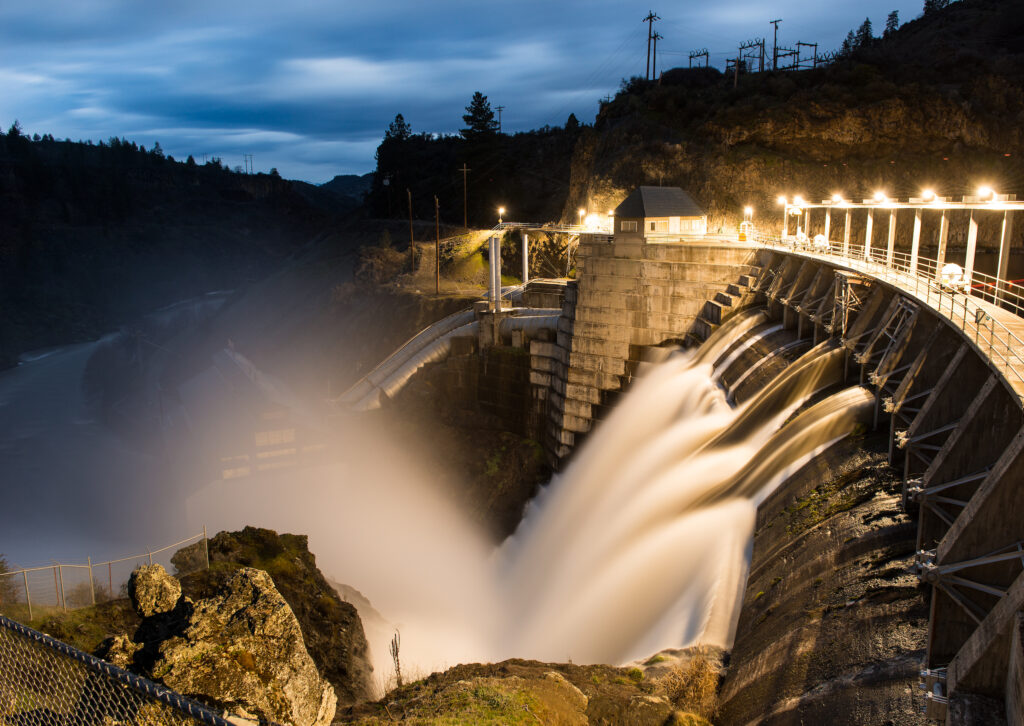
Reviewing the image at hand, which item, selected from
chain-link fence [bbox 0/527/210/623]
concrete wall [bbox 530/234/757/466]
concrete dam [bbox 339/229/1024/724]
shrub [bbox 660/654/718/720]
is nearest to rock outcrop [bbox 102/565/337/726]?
chain-link fence [bbox 0/527/210/623]

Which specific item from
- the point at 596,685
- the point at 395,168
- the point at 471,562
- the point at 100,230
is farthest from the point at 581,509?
the point at 100,230

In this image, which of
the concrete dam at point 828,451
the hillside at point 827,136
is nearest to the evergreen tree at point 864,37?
the hillside at point 827,136

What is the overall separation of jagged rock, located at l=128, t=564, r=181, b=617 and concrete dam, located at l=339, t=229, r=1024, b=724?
9.46 m

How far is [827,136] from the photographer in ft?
168

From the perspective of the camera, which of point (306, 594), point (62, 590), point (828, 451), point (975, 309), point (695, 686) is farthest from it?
point (306, 594)

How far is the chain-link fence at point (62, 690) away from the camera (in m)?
7.91

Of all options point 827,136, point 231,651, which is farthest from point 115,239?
point 231,651

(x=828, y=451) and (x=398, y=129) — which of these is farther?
(x=398, y=129)

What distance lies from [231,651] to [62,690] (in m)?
2.18

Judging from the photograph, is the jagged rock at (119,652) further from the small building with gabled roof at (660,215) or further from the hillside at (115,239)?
the hillside at (115,239)

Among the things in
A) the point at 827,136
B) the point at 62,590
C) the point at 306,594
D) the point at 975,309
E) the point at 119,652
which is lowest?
the point at 306,594

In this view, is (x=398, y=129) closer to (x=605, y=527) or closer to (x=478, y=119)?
(x=478, y=119)

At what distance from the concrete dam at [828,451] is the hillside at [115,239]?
8791cm

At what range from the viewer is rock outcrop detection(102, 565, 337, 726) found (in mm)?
10062
